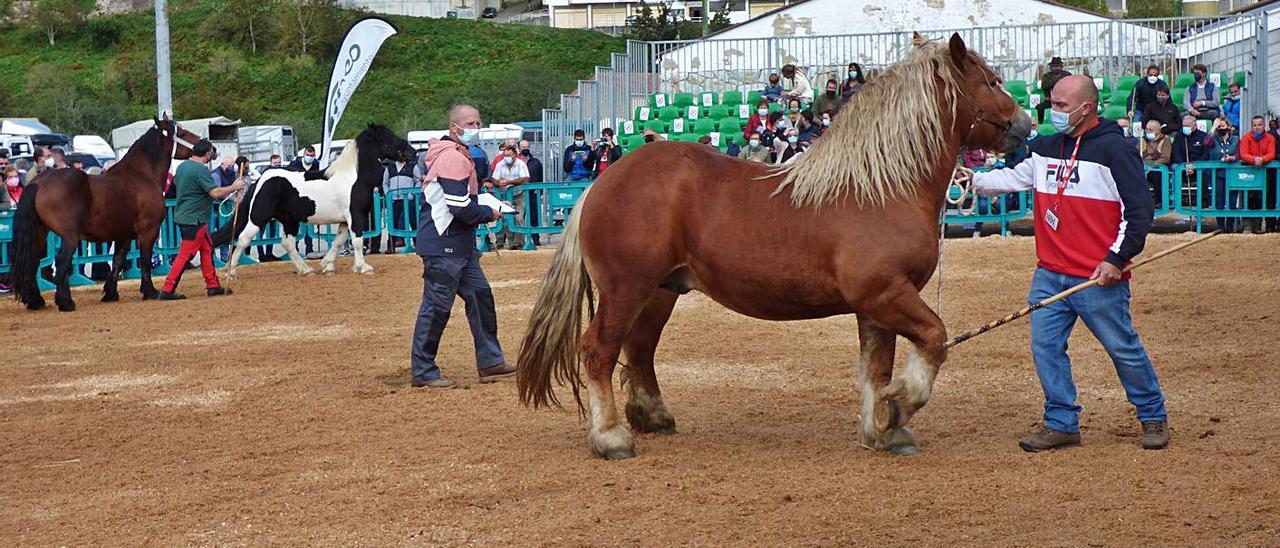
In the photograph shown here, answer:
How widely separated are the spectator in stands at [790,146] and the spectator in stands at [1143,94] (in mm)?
5509

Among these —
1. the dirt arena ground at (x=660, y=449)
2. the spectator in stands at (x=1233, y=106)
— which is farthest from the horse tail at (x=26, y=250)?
the spectator in stands at (x=1233, y=106)

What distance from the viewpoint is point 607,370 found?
23.1ft

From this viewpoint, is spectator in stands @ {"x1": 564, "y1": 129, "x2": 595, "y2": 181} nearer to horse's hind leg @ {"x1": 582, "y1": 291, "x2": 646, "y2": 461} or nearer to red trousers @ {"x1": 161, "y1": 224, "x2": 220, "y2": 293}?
red trousers @ {"x1": 161, "y1": 224, "x2": 220, "y2": 293}

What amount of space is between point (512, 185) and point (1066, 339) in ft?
52.3

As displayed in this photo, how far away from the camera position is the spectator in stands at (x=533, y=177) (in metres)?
22.2

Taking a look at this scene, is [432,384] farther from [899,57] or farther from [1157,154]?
[899,57]

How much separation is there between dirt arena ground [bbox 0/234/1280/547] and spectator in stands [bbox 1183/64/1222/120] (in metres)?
10.3

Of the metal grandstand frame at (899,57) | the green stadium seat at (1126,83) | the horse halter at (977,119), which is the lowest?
the horse halter at (977,119)

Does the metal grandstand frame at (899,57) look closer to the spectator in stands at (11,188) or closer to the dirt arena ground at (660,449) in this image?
the spectator in stands at (11,188)

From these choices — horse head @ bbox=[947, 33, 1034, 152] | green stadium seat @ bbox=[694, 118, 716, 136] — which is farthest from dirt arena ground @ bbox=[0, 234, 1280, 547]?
green stadium seat @ bbox=[694, 118, 716, 136]

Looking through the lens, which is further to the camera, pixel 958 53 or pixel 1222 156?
pixel 1222 156

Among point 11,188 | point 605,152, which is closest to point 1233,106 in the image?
point 605,152

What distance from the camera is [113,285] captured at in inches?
650

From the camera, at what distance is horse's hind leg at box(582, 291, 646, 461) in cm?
696
